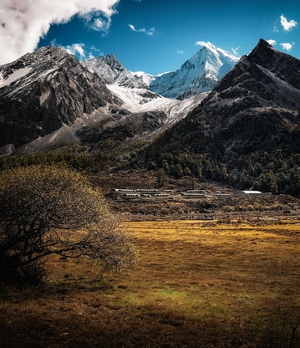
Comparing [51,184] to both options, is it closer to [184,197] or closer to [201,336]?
[201,336]

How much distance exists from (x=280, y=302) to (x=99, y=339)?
17500 millimetres

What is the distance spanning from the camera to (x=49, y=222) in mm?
29953

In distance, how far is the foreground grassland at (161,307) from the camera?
65.8ft

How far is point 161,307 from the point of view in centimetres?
2645

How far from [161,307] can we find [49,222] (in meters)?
13.4

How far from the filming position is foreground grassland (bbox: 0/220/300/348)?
2005 centimetres

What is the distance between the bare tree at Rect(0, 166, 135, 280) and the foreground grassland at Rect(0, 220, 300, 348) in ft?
11.5

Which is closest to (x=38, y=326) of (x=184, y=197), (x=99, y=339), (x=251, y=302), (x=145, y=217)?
(x=99, y=339)

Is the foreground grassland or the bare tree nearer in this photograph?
the foreground grassland

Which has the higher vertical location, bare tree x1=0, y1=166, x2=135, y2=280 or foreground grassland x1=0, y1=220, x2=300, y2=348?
bare tree x1=0, y1=166, x2=135, y2=280

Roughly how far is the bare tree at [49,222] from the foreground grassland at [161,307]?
11.5ft

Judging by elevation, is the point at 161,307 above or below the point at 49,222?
below

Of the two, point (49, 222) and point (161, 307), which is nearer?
point (161, 307)

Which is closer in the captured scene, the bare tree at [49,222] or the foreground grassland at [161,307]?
the foreground grassland at [161,307]
